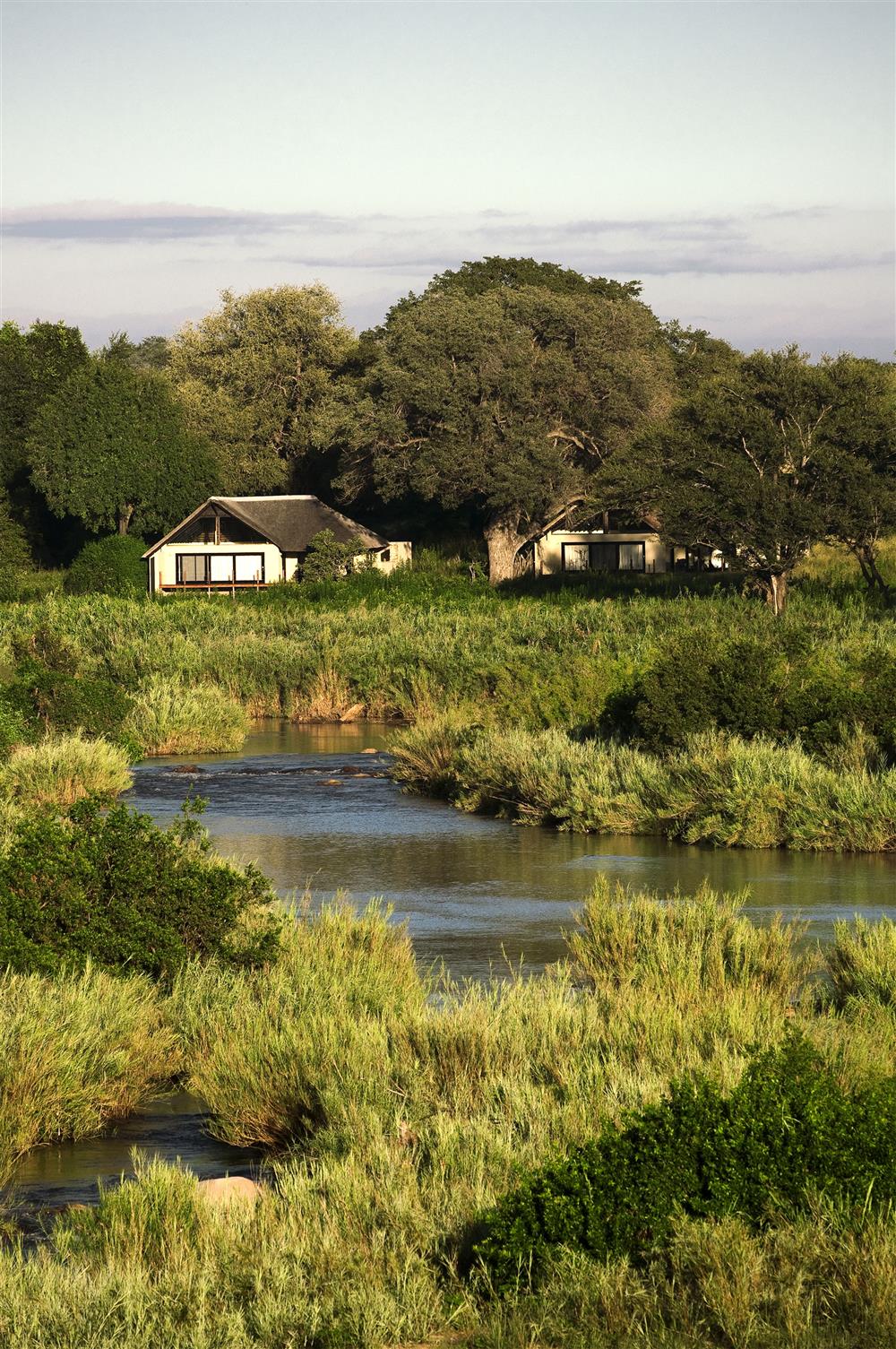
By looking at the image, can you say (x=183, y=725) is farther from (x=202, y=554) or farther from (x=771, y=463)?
(x=202, y=554)

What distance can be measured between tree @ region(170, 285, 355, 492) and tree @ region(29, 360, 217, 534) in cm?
391

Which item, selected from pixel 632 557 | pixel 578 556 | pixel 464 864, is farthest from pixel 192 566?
pixel 464 864

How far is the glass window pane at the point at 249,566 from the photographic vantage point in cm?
7725

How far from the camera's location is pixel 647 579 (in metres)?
64.1

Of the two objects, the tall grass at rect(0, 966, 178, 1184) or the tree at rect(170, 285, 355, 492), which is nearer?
the tall grass at rect(0, 966, 178, 1184)

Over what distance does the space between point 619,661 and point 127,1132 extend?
20.0 metres

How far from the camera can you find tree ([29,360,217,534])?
77188mm

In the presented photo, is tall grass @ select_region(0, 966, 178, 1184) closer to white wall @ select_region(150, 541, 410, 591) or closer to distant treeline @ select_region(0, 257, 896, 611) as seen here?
distant treeline @ select_region(0, 257, 896, 611)

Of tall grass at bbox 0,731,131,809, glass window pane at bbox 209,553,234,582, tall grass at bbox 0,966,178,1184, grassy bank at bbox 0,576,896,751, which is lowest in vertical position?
glass window pane at bbox 209,553,234,582

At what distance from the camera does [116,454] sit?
77188mm

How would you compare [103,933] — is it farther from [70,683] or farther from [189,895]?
[70,683]

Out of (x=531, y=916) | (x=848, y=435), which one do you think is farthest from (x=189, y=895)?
(x=848, y=435)

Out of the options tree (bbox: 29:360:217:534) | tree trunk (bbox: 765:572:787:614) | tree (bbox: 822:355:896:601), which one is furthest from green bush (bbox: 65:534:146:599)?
tree (bbox: 822:355:896:601)

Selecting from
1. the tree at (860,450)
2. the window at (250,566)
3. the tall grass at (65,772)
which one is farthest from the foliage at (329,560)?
the tall grass at (65,772)
